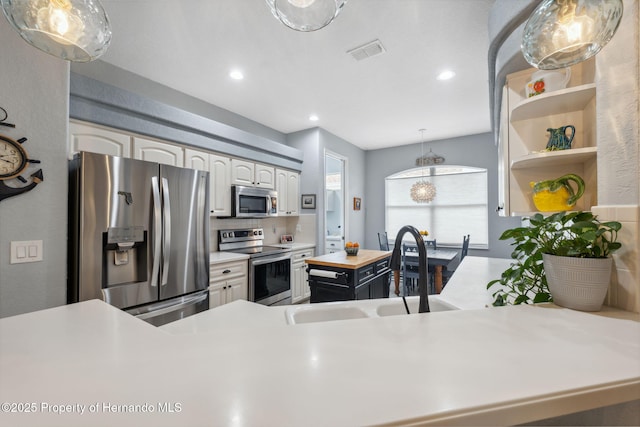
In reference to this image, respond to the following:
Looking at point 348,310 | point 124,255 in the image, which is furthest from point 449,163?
point 124,255

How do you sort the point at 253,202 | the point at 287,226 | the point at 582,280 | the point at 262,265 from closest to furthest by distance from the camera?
1. the point at 582,280
2. the point at 262,265
3. the point at 253,202
4. the point at 287,226

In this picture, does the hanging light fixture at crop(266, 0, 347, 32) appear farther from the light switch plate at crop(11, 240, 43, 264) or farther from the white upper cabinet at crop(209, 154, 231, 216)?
the white upper cabinet at crop(209, 154, 231, 216)

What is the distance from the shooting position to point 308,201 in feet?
14.4

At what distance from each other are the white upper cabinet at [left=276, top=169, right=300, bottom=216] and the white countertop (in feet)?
11.0

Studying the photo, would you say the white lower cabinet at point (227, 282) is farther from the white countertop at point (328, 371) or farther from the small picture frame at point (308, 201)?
the white countertop at point (328, 371)

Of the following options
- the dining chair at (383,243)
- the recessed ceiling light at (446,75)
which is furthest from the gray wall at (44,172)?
the dining chair at (383,243)

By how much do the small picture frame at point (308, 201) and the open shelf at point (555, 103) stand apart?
302 centimetres

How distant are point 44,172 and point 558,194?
2716 millimetres

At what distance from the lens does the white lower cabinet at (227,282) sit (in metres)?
2.66

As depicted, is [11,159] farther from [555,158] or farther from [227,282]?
[555,158]

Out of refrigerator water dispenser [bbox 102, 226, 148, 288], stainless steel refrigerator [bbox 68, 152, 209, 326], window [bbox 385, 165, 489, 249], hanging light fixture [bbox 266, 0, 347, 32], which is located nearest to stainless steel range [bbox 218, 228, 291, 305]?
stainless steel refrigerator [bbox 68, 152, 209, 326]

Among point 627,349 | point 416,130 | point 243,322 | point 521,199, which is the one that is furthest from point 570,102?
point 416,130

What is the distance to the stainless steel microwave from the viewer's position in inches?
132

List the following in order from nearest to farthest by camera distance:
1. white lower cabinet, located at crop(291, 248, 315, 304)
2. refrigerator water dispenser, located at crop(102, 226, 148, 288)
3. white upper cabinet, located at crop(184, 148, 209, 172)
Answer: refrigerator water dispenser, located at crop(102, 226, 148, 288) → white upper cabinet, located at crop(184, 148, 209, 172) → white lower cabinet, located at crop(291, 248, 315, 304)
